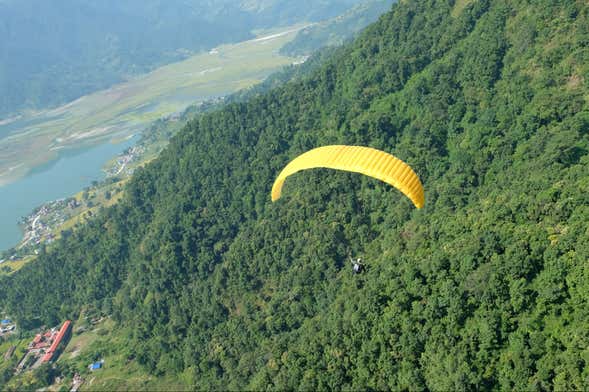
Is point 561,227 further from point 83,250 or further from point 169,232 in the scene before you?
Result: point 83,250

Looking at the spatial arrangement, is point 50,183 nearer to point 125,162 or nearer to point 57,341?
point 125,162

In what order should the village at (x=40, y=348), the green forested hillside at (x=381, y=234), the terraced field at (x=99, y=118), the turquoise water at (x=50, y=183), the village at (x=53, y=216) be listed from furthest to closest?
1. the terraced field at (x=99, y=118)
2. the turquoise water at (x=50, y=183)
3. the village at (x=53, y=216)
4. the village at (x=40, y=348)
5. the green forested hillside at (x=381, y=234)

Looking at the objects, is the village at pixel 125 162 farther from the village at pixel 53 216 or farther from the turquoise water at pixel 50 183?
the turquoise water at pixel 50 183

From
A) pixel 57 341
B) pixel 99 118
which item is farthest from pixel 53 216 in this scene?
pixel 99 118

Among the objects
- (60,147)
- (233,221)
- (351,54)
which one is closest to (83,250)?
(233,221)

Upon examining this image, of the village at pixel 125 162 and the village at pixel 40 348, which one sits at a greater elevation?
the village at pixel 125 162

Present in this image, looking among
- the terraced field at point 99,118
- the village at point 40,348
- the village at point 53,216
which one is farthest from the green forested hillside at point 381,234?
the terraced field at point 99,118

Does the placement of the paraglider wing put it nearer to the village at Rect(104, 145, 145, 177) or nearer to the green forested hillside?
the green forested hillside
